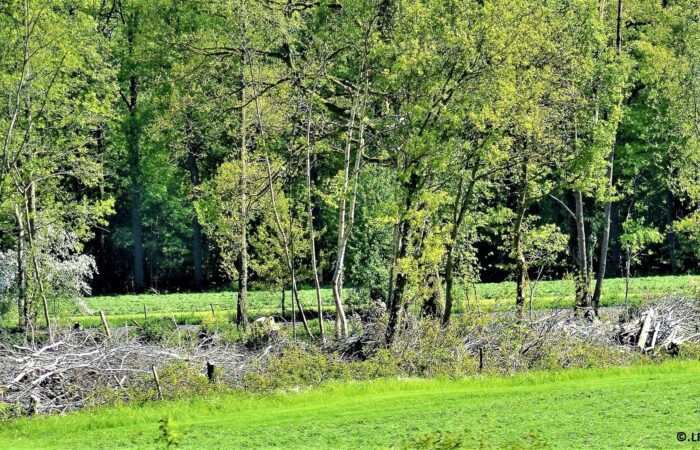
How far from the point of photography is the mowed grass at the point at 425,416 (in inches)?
572

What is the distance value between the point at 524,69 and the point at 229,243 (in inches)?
574

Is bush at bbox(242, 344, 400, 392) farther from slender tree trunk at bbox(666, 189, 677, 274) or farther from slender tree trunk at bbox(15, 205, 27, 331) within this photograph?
slender tree trunk at bbox(666, 189, 677, 274)

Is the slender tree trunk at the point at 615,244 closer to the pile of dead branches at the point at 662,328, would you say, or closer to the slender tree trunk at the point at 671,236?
the slender tree trunk at the point at 671,236

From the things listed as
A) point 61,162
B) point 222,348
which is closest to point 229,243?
point 61,162

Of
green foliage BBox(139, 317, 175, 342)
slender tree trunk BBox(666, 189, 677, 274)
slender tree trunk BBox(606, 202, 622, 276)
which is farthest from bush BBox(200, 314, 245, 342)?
slender tree trunk BBox(606, 202, 622, 276)

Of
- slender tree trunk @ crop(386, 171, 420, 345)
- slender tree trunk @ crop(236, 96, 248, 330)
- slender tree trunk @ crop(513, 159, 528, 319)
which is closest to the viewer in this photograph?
slender tree trunk @ crop(386, 171, 420, 345)

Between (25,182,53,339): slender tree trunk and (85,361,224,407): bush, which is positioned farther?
(25,182,53,339): slender tree trunk

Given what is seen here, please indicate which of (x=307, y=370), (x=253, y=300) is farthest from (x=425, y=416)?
(x=253, y=300)

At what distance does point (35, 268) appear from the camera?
30656 millimetres

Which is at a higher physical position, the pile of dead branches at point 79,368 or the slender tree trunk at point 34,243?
the slender tree trunk at point 34,243

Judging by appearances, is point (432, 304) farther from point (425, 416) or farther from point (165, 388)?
point (425, 416)

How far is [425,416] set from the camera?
1667 cm

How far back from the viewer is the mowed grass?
14.5 m


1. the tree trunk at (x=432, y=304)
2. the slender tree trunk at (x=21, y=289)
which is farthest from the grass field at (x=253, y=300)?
the tree trunk at (x=432, y=304)
